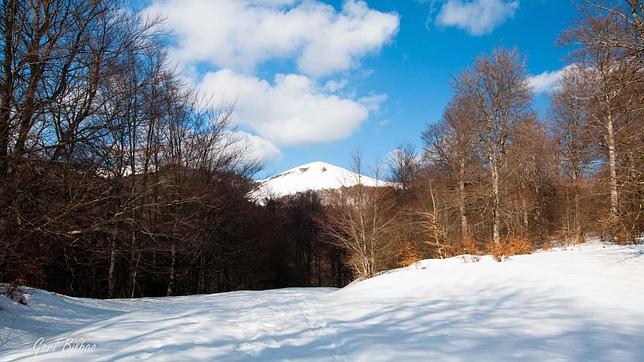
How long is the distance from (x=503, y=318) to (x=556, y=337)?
1.18 m

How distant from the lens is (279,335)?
18.7 ft

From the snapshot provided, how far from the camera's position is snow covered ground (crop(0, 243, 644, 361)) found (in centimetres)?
449

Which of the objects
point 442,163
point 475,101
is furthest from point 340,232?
point 475,101

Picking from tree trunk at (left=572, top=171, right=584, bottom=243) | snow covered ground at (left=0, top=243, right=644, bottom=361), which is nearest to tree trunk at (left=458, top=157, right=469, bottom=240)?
tree trunk at (left=572, top=171, right=584, bottom=243)

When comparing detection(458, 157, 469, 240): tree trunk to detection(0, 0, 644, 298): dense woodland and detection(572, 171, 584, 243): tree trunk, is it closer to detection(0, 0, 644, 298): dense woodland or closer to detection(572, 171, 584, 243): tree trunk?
detection(0, 0, 644, 298): dense woodland

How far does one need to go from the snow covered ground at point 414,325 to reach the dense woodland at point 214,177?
169 centimetres

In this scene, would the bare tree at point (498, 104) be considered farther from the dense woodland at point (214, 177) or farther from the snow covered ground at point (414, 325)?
the snow covered ground at point (414, 325)

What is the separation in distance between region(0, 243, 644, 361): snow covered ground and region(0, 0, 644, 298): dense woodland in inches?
66.6

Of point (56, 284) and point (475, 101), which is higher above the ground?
point (475, 101)

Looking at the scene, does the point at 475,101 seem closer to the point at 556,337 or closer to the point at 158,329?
the point at 556,337

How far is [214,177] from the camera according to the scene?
79.0 feet

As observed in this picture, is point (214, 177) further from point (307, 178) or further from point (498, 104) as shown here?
point (307, 178)

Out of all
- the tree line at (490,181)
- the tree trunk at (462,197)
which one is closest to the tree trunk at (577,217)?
the tree line at (490,181)

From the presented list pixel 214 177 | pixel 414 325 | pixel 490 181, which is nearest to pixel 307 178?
pixel 214 177
